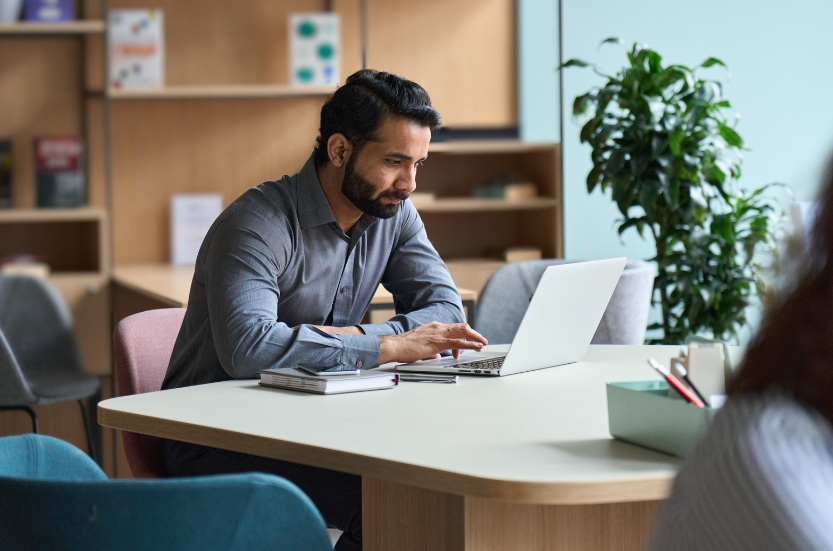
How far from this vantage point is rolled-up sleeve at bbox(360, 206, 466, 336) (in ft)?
6.96

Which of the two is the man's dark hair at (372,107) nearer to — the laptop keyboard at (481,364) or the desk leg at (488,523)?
the laptop keyboard at (481,364)

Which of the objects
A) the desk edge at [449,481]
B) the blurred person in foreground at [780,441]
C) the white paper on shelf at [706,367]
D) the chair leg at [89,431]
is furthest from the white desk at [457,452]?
the chair leg at [89,431]

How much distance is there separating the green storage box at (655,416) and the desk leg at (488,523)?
0.12m

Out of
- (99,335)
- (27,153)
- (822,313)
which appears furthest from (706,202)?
(822,313)

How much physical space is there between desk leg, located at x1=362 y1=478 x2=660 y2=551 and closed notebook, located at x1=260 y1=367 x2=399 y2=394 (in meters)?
0.22

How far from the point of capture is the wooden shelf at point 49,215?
11.8 ft

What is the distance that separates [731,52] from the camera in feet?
13.7

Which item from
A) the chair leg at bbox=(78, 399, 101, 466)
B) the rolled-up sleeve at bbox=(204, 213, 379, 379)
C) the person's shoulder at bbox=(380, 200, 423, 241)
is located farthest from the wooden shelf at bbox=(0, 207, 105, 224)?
the rolled-up sleeve at bbox=(204, 213, 379, 379)

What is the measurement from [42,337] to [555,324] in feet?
7.62

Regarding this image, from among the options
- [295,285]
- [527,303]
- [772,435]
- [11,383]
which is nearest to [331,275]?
[295,285]

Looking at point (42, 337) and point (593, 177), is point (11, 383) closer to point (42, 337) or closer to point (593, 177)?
point (42, 337)

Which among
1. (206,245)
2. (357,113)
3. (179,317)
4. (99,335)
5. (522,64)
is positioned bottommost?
(99,335)

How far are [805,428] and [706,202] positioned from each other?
9.50ft

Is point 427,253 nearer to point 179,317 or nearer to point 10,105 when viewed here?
point 179,317
